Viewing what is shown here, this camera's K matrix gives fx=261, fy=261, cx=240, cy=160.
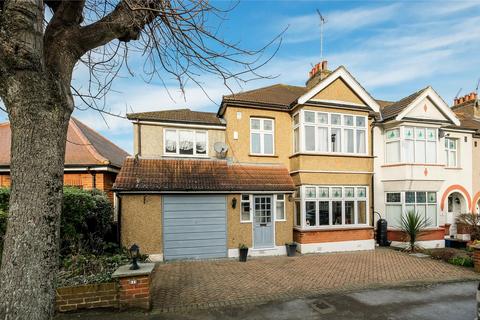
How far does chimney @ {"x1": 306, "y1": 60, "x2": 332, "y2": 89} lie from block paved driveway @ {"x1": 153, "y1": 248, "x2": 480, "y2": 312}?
341 inches

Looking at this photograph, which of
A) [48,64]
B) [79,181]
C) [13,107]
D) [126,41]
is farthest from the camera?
[79,181]

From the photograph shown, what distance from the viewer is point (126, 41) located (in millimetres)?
4035

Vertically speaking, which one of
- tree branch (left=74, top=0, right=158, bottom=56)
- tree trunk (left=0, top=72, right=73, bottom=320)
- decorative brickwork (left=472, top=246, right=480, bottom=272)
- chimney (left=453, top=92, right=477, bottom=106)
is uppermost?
chimney (left=453, top=92, right=477, bottom=106)

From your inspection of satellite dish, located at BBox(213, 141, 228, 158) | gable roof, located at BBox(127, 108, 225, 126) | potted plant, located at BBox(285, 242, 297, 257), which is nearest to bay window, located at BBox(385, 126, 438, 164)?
potted plant, located at BBox(285, 242, 297, 257)

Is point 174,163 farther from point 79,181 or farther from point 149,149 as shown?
point 79,181

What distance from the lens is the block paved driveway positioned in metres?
5.93

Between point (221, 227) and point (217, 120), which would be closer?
point (221, 227)

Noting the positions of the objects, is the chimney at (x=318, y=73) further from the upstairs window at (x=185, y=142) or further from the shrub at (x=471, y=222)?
the shrub at (x=471, y=222)

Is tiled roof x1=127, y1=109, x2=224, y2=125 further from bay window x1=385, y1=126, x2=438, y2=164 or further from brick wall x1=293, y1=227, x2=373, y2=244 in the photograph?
bay window x1=385, y1=126, x2=438, y2=164

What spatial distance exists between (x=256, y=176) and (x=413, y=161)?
291 inches

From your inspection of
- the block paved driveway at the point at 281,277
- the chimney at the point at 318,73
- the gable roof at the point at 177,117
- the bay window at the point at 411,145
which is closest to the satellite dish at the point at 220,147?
the gable roof at the point at 177,117

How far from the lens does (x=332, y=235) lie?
10.9 meters

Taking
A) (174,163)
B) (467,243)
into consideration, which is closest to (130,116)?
(174,163)

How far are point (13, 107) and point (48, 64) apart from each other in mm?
623
